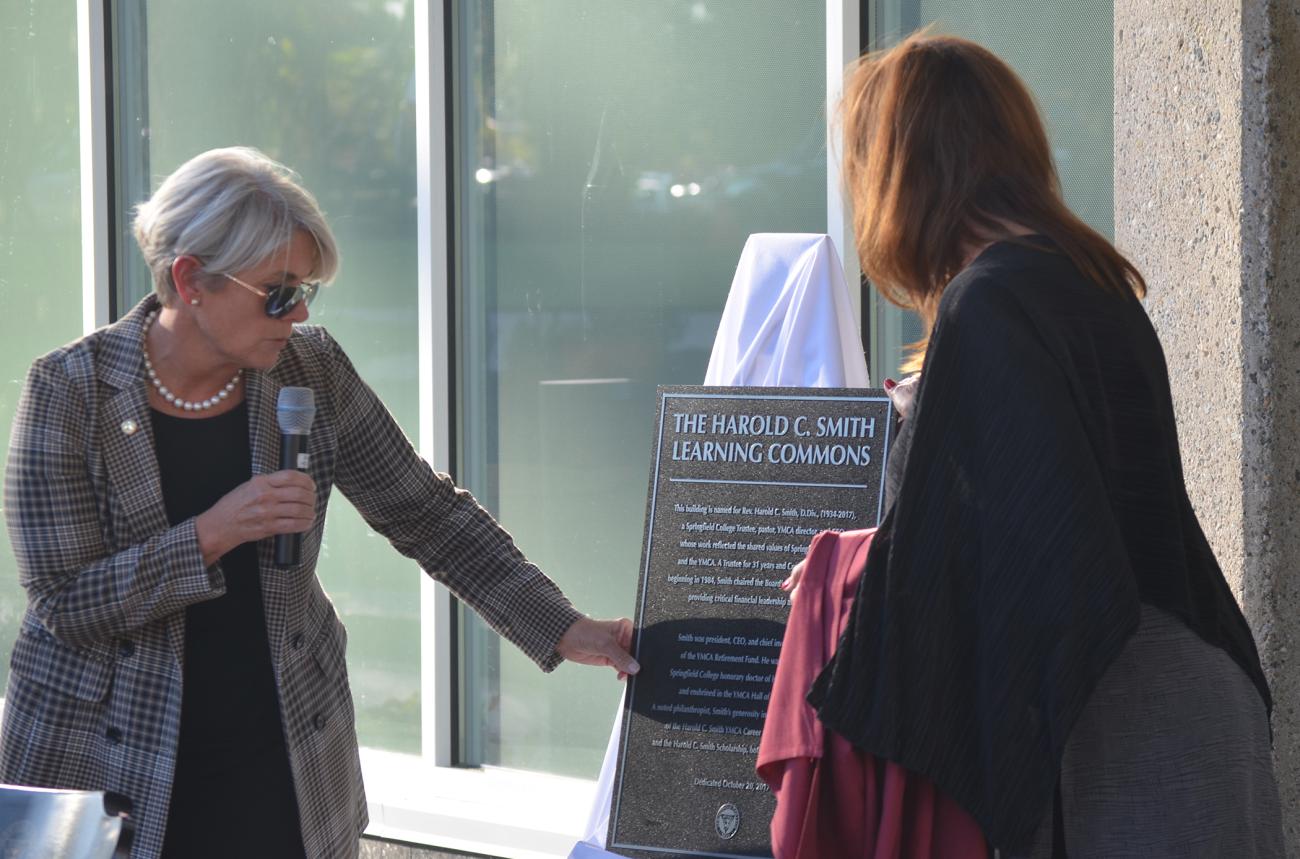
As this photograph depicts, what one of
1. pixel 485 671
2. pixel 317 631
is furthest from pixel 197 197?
pixel 485 671

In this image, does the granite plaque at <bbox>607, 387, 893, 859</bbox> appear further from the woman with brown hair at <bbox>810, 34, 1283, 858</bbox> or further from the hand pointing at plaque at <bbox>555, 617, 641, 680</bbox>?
the woman with brown hair at <bbox>810, 34, 1283, 858</bbox>

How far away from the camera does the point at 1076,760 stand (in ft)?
6.70

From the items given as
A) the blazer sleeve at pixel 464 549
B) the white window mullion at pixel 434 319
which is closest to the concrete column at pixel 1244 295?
the blazer sleeve at pixel 464 549

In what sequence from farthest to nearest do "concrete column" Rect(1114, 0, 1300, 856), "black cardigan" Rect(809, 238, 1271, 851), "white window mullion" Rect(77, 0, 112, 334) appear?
"white window mullion" Rect(77, 0, 112, 334), "concrete column" Rect(1114, 0, 1300, 856), "black cardigan" Rect(809, 238, 1271, 851)

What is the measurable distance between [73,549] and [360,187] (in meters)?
3.11

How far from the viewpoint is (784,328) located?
326 centimetres

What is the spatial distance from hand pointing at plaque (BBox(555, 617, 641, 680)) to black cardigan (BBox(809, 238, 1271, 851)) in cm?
98

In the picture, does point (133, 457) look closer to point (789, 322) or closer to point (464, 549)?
point (464, 549)

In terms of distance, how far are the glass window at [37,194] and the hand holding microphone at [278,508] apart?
408cm

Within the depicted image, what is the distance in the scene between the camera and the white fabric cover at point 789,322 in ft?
10.6

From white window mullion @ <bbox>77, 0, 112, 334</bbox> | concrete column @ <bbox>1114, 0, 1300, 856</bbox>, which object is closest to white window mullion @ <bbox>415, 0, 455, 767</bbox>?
white window mullion @ <bbox>77, 0, 112, 334</bbox>

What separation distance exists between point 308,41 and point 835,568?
395cm

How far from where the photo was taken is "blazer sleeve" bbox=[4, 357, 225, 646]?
2.55m

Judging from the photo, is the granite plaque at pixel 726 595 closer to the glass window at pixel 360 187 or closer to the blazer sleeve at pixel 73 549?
the blazer sleeve at pixel 73 549
